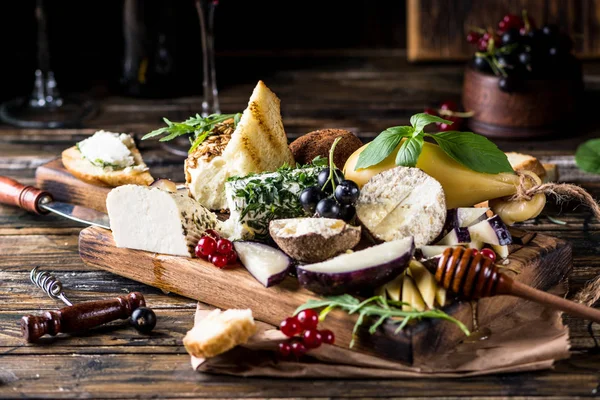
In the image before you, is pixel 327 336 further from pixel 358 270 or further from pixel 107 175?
pixel 107 175

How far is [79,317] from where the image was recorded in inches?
68.7

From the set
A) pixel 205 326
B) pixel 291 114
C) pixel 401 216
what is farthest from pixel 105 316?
pixel 291 114

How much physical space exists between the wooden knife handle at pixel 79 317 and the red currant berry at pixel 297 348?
15.1 inches

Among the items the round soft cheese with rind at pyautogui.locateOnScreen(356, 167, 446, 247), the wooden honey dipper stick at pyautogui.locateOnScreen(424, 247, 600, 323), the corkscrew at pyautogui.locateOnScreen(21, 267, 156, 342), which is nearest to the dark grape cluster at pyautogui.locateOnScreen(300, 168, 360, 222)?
the round soft cheese with rind at pyautogui.locateOnScreen(356, 167, 446, 247)

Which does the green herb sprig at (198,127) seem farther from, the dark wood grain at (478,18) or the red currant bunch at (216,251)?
the dark wood grain at (478,18)

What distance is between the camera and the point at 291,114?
11.0ft

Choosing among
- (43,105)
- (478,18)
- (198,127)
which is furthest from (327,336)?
(478,18)

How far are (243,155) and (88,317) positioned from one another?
590 millimetres

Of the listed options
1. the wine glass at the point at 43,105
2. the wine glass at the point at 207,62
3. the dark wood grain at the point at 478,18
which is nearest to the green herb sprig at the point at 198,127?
the wine glass at the point at 207,62

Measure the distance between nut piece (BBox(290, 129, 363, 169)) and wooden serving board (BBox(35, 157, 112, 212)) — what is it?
0.56 meters

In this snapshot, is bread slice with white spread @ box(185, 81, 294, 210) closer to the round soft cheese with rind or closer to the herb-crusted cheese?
the herb-crusted cheese

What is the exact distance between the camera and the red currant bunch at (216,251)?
5.95ft

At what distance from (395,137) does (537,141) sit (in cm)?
122

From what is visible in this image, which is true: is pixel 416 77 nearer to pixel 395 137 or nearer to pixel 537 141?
pixel 537 141
